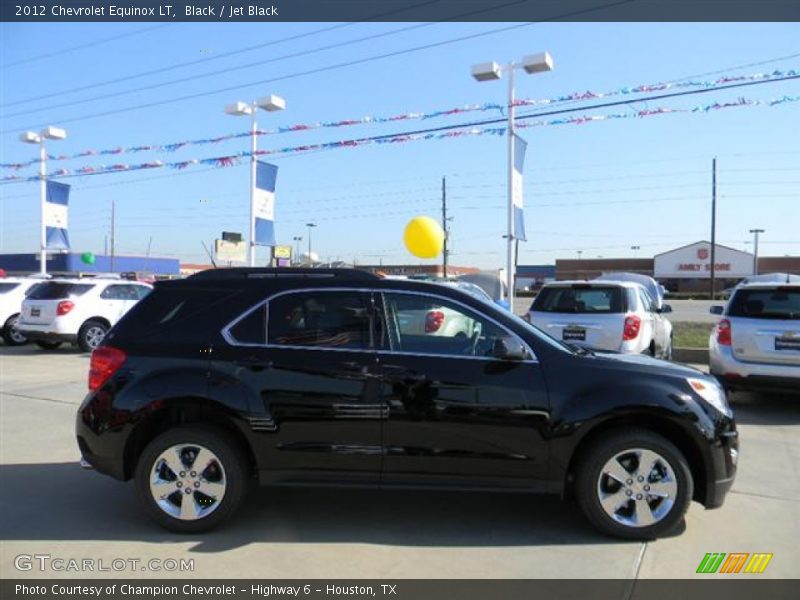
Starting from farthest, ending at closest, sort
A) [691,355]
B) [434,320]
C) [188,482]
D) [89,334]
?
[89,334] → [691,355] → [434,320] → [188,482]

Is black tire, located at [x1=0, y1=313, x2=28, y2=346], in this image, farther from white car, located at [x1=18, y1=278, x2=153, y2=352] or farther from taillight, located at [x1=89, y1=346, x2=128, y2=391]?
taillight, located at [x1=89, y1=346, x2=128, y2=391]

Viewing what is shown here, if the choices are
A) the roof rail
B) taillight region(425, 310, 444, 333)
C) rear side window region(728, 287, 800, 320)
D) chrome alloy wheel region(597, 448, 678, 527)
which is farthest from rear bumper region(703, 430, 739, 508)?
rear side window region(728, 287, 800, 320)

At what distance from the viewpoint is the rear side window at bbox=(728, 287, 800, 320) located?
841cm

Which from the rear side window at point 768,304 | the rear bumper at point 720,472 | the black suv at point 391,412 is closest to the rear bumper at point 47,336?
the black suv at point 391,412

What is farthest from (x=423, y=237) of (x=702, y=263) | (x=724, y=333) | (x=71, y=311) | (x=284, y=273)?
(x=702, y=263)

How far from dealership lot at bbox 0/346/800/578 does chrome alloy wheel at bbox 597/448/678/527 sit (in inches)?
7.7

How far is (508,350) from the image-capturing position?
176 inches

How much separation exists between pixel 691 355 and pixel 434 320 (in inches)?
394

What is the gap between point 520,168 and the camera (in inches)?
599

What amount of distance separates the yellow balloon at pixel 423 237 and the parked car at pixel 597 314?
304 inches

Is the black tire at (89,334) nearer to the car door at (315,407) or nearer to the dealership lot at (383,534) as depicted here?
the dealership lot at (383,534)

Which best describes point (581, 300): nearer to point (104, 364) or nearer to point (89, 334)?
point (104, 364)

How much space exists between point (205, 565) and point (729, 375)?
689 cm
